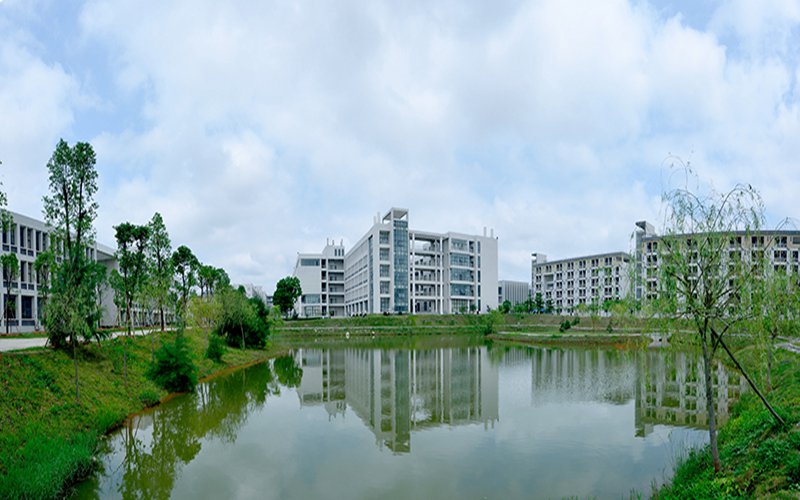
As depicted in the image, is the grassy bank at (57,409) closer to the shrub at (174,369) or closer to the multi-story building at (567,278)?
the shrub at (174,369)

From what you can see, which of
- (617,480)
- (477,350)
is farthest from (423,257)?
(617,480)

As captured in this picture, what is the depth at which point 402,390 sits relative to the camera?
20.6 m

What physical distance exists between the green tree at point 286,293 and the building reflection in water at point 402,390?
145ft

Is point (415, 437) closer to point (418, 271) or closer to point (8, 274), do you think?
point (8, 274)

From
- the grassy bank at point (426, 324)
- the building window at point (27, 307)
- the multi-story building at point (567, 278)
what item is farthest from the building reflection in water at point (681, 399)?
the multi-story building at point (567, 278)

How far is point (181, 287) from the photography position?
33938 millimetres

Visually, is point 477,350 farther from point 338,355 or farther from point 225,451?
point 225,451

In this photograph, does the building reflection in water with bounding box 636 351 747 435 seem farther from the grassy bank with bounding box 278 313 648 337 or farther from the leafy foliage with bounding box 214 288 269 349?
the grassy bank with bounding box 278 313 648 337

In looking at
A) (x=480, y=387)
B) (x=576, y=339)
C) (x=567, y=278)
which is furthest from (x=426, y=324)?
(x=480, y=387)

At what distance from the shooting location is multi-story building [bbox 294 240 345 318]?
91.2 m

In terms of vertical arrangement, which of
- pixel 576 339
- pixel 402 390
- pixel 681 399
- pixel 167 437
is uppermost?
pixel 167 437

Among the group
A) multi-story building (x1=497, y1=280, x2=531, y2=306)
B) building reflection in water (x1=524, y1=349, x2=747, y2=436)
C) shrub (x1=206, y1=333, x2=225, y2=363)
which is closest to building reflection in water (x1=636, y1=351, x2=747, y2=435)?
building reflection in water (x1=524, y1=349, x2=747, y2=436)

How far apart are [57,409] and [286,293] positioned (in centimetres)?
6724

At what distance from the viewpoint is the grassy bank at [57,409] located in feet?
29.2
